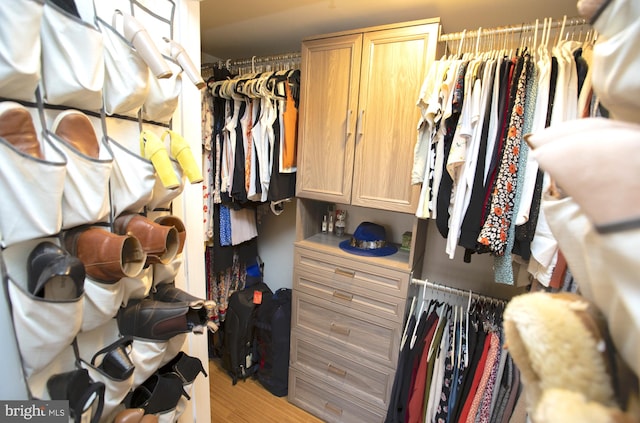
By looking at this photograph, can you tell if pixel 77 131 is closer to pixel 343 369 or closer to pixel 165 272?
pixel 165 272

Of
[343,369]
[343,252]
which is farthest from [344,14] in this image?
[343,369]

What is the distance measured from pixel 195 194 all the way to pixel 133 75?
0.45 meters

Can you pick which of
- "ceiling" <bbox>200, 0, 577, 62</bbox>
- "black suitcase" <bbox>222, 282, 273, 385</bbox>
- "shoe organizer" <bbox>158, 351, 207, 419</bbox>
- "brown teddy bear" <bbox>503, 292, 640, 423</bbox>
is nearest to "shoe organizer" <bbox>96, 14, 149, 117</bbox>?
"shoe organizer" <bbox>158, 351, 207, 419</bbox>

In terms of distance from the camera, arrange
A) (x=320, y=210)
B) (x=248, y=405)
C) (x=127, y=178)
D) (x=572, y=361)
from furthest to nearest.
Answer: (x=320, y=210) → (x=248, y=405) → (x=127, y=178) → (x=572, y=361)

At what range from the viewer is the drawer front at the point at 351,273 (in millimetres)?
1502

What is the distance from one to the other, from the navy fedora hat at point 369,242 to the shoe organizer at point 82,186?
127 cm

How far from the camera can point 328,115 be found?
158 centimetres

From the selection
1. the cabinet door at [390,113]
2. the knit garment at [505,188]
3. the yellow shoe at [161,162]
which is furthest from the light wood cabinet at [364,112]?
the yellow shoe at [161,162]

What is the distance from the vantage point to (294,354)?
1879 mm

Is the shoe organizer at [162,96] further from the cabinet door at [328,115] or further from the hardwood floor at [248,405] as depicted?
the hardwood floor at [248,405]

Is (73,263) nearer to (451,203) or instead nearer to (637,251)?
(637,251)

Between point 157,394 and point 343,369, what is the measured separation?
3.78 feet

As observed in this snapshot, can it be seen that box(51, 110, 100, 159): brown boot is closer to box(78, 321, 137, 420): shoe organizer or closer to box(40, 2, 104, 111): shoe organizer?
box(40, 2, 104, 111): shoe organizer

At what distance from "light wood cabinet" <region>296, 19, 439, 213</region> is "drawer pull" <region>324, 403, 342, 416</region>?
1289mm
